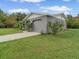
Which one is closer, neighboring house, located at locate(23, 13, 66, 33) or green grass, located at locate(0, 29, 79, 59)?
green grass, located at locate(0, 29, 79, 59)

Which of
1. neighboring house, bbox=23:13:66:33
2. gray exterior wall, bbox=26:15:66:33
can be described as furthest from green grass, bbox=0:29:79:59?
neighboring house, bbox=23:13:66:33

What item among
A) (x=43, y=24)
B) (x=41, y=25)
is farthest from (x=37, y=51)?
(x=41, y=25)

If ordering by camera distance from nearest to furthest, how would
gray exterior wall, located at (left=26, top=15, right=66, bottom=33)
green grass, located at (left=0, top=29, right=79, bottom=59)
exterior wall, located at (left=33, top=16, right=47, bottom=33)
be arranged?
green grass, located at (left=0, top=29, right=79, bottom=59) → gray exterior wall, located at (left=26, top=15, right=66, bottom=33) → exterior wall, located at (left=33, top=16, right=47, bottom=33)

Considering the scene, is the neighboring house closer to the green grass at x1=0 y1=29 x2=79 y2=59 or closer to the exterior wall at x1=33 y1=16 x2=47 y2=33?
the exterior wall at x1=33 y1=16 x2=47 y2=33

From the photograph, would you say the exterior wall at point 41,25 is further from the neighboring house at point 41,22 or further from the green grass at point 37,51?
the green grass at point 37,51

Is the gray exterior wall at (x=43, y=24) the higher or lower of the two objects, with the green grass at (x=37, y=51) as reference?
higher

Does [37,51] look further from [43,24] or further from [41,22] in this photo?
[41,22]

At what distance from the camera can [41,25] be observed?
28453 millimetres

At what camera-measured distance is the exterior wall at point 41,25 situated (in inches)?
1091

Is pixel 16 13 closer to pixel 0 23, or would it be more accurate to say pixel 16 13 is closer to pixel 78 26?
pixel 0 23

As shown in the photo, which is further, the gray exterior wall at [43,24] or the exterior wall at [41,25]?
the exterior wall at [41,25]

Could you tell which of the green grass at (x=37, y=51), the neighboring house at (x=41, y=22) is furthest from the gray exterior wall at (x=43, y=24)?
the green grass at (x=37, y=51)

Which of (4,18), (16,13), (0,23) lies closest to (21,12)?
(16,13)

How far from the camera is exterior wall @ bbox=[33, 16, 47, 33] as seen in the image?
27703 mm
